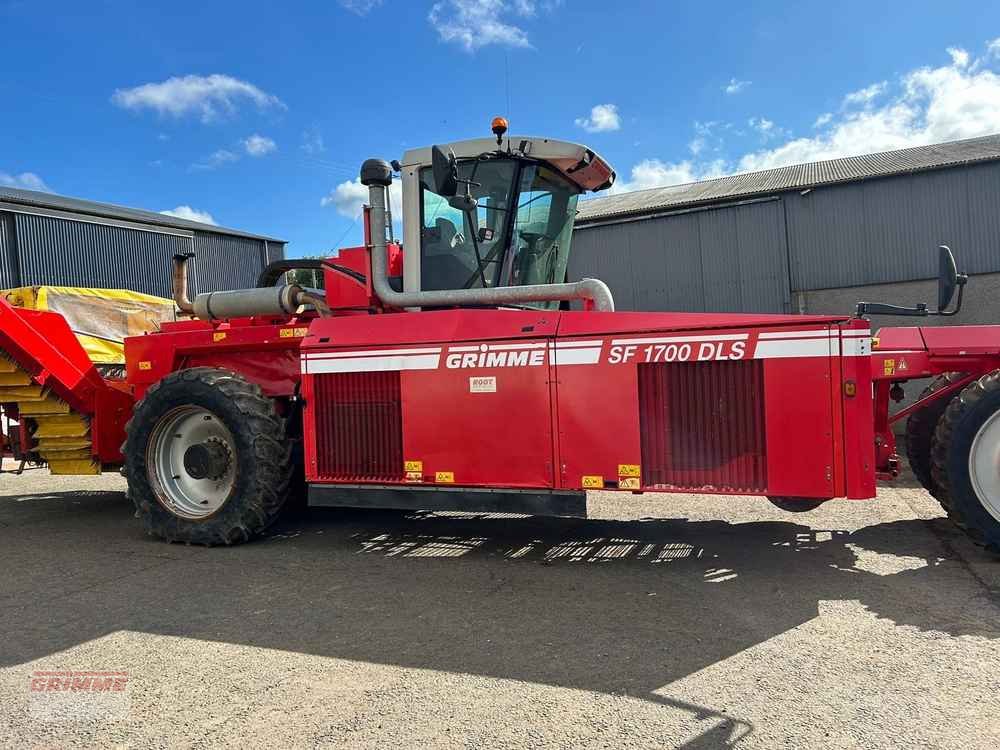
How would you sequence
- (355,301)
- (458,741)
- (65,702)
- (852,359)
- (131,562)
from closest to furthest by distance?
1. (458,741)
2. (65,702)
3. (852,359)
4. (131,562)
5. (355,301)

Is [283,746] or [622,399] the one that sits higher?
[622,399]

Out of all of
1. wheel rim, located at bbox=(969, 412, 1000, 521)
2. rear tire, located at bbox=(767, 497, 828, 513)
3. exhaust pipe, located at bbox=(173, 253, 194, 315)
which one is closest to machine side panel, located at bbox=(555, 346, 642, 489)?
rear tire, located at bbox=(767, 497, 828, 513)

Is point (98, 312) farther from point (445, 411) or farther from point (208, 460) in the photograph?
point (445, 411)

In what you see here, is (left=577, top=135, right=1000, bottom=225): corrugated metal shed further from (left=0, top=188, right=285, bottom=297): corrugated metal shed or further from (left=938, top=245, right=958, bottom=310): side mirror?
(left=0, top=188, right=285, bottom=297): corrugated metal shed

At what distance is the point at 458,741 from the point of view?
2.55 meters

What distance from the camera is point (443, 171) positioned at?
4.71 m

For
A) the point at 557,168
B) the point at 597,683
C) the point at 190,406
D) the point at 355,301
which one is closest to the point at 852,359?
the point at 597,683

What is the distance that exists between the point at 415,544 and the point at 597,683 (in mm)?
2621

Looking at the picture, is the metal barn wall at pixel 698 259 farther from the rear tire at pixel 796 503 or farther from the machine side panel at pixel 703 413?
the machine side panel at pixel 703 413

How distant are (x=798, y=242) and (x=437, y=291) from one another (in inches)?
444

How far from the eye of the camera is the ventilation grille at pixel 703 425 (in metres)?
Answer: 4.18

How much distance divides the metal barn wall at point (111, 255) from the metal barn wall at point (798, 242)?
1179cm

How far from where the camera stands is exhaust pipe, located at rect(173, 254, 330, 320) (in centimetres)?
588

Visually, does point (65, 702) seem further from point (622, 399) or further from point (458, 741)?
point (622, 399)
